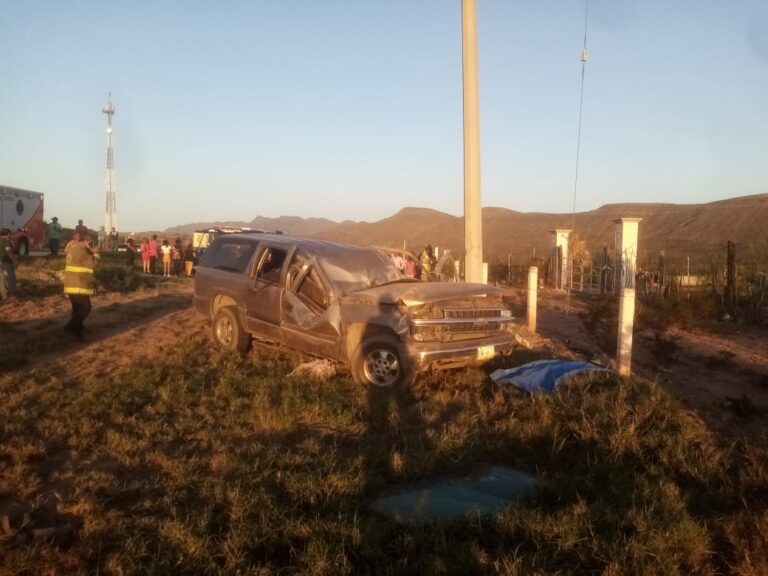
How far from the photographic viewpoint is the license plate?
7.93 metres

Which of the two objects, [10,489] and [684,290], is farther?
[684,290]

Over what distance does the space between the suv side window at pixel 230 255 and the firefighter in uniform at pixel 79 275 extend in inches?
67.2

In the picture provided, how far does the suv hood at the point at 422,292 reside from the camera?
768 centimetres

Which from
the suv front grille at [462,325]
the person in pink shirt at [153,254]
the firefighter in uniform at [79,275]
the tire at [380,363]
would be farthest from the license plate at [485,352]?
the person in pink shirt at [153,254]

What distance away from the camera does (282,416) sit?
6363 mm

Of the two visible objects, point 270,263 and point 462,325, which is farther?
point 270,263

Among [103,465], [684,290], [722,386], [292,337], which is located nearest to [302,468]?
[103,465]

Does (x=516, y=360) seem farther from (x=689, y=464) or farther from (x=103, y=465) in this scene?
(x=103, y=465)

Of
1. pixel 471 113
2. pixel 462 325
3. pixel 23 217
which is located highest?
pixel 471 113

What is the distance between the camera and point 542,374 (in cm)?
734

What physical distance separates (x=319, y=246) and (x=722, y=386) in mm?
6017

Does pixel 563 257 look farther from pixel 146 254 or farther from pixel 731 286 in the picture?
pixel 146 254

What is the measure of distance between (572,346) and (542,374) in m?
4.33

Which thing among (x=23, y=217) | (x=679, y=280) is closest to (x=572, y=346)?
(x=679, y=280)
